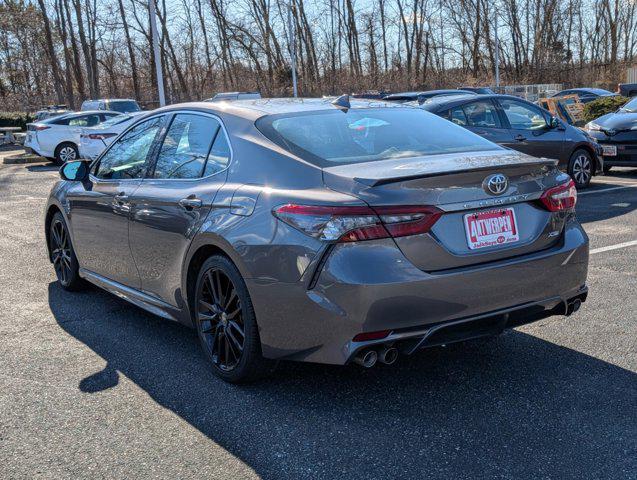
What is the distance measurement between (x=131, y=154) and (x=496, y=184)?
2.71 metres

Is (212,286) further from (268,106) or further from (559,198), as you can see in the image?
(559,198)

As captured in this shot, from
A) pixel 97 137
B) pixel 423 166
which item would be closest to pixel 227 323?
pixel 423 166

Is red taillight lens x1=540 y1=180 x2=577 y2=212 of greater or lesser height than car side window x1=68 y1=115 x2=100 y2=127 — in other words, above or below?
below

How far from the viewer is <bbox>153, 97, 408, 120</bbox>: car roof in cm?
423

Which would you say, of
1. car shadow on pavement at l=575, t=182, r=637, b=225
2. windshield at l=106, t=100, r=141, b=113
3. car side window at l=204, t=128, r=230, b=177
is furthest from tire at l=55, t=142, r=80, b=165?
car side window at l=204, t=128, r=230, b=177

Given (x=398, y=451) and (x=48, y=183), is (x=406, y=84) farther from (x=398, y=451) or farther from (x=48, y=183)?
(x=398, y=451)

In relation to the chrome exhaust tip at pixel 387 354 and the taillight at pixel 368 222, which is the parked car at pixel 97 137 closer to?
the taillight at pixel 368 222

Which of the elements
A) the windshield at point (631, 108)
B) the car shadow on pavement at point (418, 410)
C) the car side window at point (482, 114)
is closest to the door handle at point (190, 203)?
the car shadow on pavement at point (418, 410)

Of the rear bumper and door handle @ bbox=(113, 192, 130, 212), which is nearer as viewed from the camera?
the rear bumper

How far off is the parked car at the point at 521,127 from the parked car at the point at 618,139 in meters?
1.22

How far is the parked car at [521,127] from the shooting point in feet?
34.5

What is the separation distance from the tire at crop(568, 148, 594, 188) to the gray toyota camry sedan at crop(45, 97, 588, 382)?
733 cm

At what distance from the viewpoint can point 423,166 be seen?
3.57 meters

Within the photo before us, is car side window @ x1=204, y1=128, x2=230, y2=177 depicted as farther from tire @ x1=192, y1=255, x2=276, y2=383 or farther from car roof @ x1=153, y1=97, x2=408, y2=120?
tire @ x1=192, y1=255, x2=276, y2=383
